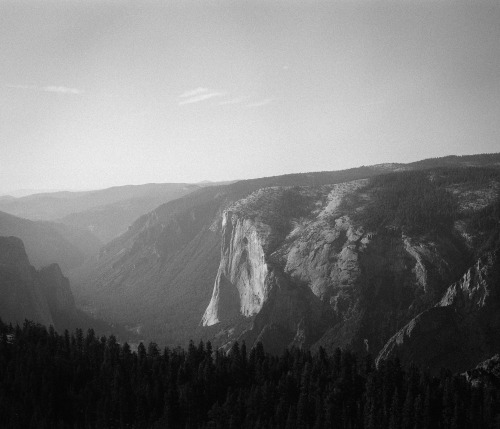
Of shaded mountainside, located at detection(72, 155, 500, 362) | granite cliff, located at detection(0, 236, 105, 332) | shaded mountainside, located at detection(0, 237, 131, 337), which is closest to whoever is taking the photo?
shaded mountainside, located at detection(72, 155, 500, 362)

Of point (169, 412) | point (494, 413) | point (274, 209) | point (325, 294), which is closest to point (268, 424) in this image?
point (169, 412)

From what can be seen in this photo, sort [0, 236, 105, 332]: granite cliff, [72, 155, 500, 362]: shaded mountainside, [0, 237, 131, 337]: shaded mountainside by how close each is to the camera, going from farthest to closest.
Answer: [0, 237, 131, 337]: shaded mountainside
[0, 236, 105, 332]: granite cliff
[72, 155, 500, 362]: shaded mountainside

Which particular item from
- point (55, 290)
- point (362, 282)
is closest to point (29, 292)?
point (55, 290)

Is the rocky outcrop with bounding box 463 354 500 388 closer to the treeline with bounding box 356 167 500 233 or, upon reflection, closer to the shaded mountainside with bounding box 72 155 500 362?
the shaded mountainside with bounding box 72 155 500 362

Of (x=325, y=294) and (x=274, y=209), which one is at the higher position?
(x=274, y=209)

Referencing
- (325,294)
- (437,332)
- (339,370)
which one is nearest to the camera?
(339,370)

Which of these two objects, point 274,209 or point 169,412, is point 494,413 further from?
point 274,209

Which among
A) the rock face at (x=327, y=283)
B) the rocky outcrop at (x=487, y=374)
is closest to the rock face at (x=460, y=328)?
the rock face at (x=327, y=283)

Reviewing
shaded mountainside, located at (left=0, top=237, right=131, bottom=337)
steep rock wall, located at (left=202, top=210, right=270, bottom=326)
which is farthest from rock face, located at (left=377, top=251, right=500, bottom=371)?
shaded mountainside, located at (left=0, top=237, right=131, bottom=337)
